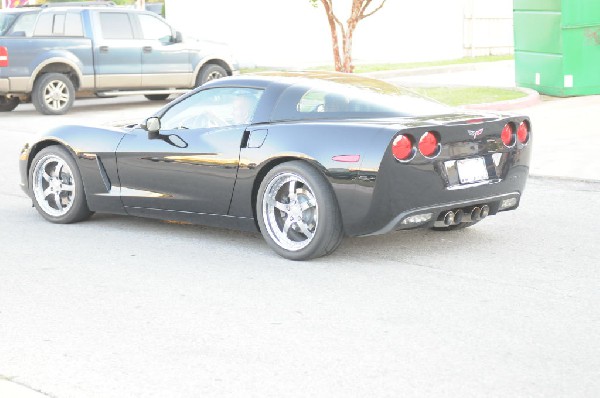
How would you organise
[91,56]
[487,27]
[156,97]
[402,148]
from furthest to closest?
[487,27]
[156,97]
[91,56]
[402,148]

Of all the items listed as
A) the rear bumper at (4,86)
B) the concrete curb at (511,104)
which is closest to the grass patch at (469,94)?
the concrete curb at (511,104)

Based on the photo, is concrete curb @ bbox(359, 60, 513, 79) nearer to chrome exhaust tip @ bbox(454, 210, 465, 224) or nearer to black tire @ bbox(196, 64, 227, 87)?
black tire @ bbox(196, 64, 227, 87)

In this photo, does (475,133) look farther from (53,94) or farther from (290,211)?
(53,94)

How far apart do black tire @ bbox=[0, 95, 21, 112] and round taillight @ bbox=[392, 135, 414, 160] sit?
14.3 metres

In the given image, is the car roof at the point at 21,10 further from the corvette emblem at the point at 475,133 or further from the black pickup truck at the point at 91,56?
the corvette emblem at the point at 475,133

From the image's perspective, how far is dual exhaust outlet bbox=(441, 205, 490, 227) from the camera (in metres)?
7.70

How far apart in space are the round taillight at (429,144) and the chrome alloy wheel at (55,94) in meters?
13.3

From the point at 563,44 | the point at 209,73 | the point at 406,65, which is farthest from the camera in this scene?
the point at 406,65

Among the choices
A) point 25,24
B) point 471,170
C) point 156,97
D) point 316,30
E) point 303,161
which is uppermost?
point 25,24

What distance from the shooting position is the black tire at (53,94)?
774 inches

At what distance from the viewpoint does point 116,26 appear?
2077 cm

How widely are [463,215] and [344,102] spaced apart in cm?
108

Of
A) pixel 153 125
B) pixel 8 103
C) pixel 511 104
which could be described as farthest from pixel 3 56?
pixel 153 125

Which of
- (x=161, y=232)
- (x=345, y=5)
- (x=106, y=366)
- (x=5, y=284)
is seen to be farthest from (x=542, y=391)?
(x=345, y=5)
